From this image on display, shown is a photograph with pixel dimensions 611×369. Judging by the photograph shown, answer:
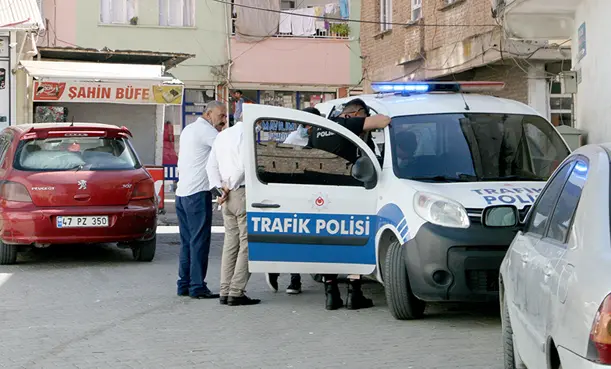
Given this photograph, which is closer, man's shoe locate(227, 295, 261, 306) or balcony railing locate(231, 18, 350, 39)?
man's shoe locate(227, 295, 261, 306)

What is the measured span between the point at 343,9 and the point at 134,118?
14.1m

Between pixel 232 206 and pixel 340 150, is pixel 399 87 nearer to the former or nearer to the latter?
pixel 340 150

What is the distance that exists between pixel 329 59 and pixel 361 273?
24851mm

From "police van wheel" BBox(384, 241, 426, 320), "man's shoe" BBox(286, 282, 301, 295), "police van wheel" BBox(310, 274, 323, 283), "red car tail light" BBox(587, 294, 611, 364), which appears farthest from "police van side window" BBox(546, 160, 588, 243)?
"police van wheel" BBox(310, 274, 323, 283)

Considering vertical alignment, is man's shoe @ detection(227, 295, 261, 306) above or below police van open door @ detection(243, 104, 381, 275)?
below

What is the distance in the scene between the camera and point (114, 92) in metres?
18.6

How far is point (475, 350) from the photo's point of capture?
7.38 m

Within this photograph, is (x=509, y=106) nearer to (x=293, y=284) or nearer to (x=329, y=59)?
(x=293, y=284)

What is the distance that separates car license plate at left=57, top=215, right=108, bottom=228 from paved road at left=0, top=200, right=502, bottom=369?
0.80 meters

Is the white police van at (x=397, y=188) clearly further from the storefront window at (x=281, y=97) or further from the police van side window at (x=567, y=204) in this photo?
the storefront window at (x=281, y=97)

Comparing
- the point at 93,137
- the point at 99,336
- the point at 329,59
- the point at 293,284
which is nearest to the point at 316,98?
the point at 329,59

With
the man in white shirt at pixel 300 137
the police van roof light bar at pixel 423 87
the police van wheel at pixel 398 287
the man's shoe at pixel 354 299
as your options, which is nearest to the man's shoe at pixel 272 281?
the man's shoe at pixel 354 299

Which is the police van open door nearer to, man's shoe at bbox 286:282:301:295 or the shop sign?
man's shoe at bbox 286:282:301:295

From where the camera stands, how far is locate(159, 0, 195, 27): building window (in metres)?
32.0
